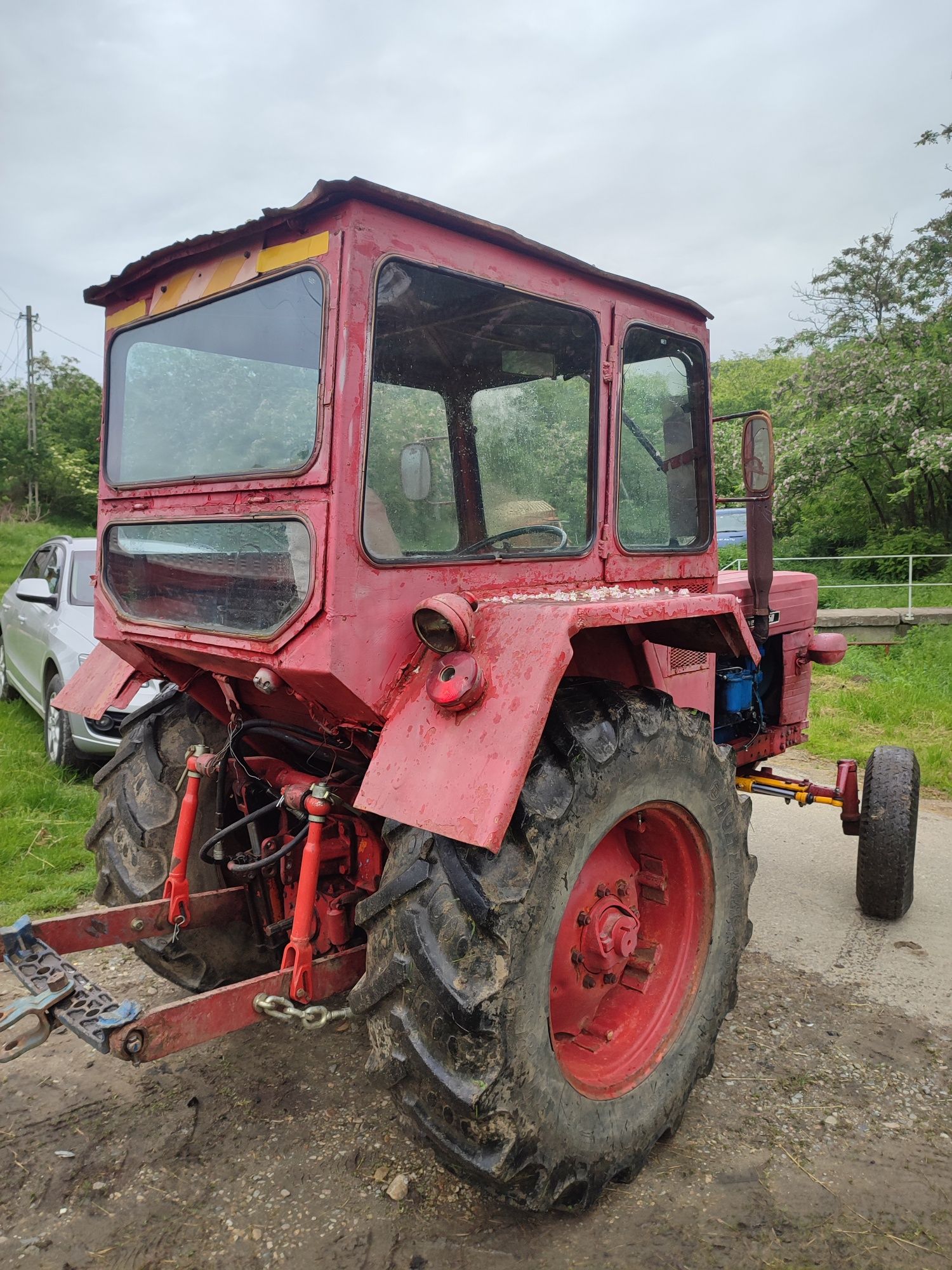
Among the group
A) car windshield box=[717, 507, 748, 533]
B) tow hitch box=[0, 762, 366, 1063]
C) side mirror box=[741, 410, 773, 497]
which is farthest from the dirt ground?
car windshield box=[717, 507, 748, 533]

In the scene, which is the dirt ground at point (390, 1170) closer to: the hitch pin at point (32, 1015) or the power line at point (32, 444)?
the hitch pin at point (32, 1015)

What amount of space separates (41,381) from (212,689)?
116 ft

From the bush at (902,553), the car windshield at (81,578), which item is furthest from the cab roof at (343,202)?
the bush at (902,553)

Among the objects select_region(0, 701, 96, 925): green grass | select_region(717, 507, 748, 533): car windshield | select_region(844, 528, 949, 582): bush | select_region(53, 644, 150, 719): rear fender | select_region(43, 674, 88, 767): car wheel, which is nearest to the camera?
select_region(53, 644, 150, 719): rear fender

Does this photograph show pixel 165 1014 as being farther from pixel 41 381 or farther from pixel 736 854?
pixel 41 381

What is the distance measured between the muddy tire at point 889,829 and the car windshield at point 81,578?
205 inches

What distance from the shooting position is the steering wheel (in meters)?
2.31

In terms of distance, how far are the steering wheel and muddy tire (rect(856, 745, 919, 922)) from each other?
2.19 meters

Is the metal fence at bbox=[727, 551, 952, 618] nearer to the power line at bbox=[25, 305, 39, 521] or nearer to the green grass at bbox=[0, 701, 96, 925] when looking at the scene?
the green grass at bbox=[0, 701, 96, 925]

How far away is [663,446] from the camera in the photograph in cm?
294

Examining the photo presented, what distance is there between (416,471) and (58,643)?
481 cm

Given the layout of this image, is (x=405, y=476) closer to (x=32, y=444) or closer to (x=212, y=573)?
(x=212, y=573)

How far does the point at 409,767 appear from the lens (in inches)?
76.8

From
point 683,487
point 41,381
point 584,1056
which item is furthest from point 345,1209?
point 41,381
